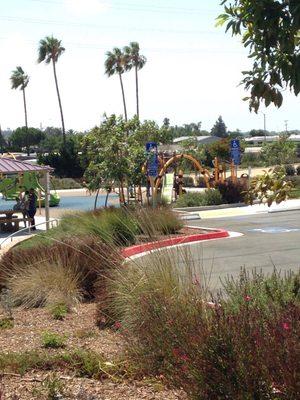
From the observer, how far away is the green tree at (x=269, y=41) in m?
3.57

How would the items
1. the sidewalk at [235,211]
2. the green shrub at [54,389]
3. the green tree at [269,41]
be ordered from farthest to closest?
the sidewalk at [235,211] → the green shrub at [54,389] → the green tree at [269,41]

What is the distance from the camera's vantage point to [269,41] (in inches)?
147

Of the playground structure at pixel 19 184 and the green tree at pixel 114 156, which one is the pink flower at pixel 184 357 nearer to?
the playground structure at pixel 19 184

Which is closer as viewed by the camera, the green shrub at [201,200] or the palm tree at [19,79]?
the green shrub at [201,200]

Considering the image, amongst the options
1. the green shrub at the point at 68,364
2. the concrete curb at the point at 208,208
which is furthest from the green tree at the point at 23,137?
the green shrub at the point at 68,364

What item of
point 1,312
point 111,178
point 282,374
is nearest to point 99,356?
point 282,374

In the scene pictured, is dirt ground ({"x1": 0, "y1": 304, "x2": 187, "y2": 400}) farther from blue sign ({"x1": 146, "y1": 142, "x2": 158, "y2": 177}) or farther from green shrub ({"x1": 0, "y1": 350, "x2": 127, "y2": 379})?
blue sign ({"x1": 146, "y1": 142, "x2": 158, "y2": 177})

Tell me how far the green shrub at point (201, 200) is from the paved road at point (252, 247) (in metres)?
5.65

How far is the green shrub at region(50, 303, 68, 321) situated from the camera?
29.2ft

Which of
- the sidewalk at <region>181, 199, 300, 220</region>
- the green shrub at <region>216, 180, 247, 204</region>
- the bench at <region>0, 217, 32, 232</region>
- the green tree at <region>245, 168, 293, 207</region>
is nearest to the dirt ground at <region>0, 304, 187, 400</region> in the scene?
the green tree at <region>245, 168, 293, 207</region>

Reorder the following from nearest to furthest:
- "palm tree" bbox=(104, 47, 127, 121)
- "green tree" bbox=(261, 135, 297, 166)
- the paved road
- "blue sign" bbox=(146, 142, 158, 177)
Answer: the paved road < "blue sign" bbox=(146, 142, 158, 177) < "green tree" bbox=(261, 135, 297, 166) < "palm tree" bbox=(104, 47, 127, 121)

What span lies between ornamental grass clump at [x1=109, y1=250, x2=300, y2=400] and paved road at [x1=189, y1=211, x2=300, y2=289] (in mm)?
2062

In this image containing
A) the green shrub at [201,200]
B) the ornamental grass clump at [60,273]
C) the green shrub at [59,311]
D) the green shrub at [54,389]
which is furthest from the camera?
the green shrub at [201,200]

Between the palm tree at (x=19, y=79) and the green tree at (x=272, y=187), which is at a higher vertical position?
the palm tree at (x=19, y=79)
